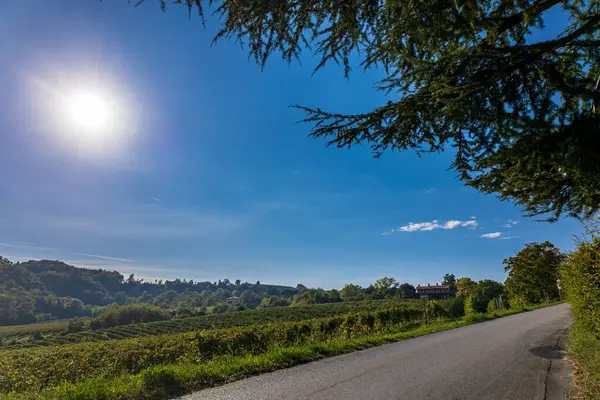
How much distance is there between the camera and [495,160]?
3.53m

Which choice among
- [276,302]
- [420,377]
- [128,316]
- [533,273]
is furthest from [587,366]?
[276,302]

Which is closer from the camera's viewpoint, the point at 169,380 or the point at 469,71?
the point at 469,71

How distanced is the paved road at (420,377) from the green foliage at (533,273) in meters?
30.7

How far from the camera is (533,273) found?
33.5 meters

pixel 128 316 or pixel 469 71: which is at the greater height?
pixel 469 71

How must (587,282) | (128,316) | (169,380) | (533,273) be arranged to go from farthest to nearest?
(128,316) → (533,273) → (587,282) → (169,380)

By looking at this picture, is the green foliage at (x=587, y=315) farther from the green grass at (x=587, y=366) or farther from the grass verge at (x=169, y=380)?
the grass verge at (x=169, y=380)

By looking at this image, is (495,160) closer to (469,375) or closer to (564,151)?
(564,151)

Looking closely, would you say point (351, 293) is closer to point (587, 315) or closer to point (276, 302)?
point (276, 302)

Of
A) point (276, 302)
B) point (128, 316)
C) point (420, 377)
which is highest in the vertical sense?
point (420, 377)

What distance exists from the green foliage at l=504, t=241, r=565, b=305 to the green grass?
32749mm

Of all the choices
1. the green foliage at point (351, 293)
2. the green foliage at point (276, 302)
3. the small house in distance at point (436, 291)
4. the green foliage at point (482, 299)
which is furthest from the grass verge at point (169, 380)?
the green foliage at point (276, 302)

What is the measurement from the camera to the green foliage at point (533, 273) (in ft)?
107

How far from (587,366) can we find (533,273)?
36249 millimetres
